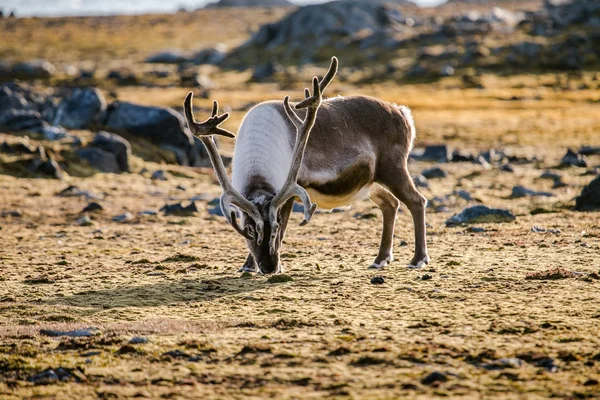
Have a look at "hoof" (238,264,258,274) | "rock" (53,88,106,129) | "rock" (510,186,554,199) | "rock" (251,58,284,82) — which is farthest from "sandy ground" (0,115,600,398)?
"rock" (251,58,284,82)

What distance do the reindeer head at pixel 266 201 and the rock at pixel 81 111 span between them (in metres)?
18.1

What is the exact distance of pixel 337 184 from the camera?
10.9 meters

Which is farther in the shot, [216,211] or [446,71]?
[446,71]

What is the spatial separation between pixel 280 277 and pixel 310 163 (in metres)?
1.50

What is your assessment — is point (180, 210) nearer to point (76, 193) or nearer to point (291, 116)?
point (76, 193)

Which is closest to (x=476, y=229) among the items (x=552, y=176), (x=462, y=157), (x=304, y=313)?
(x=304, y=313)

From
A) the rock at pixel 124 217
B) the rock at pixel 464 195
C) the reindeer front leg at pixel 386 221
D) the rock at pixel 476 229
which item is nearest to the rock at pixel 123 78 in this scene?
the rock at pixel 464 195

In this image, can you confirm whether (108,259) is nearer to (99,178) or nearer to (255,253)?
(255,253)

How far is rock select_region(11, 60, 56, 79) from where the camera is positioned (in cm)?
7362

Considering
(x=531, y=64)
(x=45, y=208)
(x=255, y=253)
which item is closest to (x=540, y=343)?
(x=255, y=253)

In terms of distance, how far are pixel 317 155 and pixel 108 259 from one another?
3.96m

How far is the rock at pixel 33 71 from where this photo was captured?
73625mm

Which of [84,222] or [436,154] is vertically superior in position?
[436,154]

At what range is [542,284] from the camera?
32.3 ft
